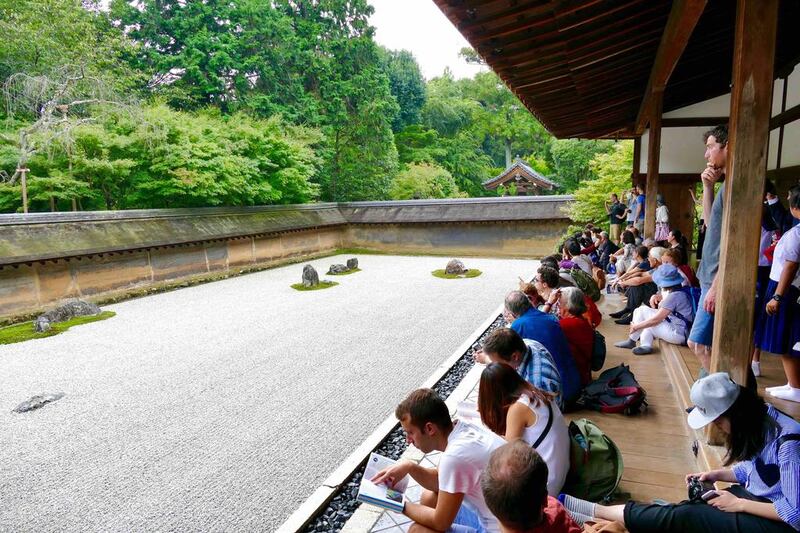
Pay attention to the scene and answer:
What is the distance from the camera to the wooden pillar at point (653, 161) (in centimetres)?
611

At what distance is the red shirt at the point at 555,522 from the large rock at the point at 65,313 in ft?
32.4

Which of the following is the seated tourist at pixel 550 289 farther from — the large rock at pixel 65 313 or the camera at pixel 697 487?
the large rock at pixel 65 313

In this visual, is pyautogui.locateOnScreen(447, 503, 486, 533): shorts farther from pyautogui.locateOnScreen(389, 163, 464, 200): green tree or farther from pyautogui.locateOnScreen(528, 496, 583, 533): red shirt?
pyautogui.locateOnScreen(389, 163, 464, 200): green tree

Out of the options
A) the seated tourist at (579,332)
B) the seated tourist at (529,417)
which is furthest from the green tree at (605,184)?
the seated tourist at (529,417)

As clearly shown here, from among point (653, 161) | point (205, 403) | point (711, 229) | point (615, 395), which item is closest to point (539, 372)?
point (615, 395)

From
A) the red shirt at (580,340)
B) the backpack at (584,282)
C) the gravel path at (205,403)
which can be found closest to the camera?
the gravel path at (205,403)

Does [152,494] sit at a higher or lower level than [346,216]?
lower

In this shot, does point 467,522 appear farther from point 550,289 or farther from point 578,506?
point 550,289

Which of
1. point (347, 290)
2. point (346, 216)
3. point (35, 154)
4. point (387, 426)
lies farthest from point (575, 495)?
point (346, 216)

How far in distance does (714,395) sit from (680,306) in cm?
272

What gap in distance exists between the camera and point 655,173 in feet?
21.4

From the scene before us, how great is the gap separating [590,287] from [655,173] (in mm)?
1899

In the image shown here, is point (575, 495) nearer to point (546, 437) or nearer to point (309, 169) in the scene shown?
point (546, 437)

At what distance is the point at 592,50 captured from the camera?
4.46m
